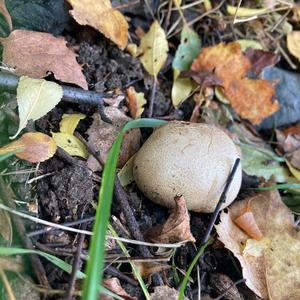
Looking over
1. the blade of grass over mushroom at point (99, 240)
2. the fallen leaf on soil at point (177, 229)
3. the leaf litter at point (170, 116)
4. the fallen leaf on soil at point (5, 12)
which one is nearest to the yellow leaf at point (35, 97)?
the leaf litter at point (170, 116)

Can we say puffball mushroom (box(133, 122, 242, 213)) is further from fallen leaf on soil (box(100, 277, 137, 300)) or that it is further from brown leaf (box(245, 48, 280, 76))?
brown leaf (box(245, 48, 280, 76))

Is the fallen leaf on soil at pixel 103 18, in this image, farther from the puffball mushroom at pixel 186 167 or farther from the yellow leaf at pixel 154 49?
the puffball mushroom at pixel 186 167

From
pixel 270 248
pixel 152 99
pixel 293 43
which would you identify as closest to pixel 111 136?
pixel 152 99

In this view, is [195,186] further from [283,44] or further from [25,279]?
[283,44]

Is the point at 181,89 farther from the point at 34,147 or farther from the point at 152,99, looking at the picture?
the point at 34,147

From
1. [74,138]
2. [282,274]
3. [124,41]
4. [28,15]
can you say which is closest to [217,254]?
[282,274]

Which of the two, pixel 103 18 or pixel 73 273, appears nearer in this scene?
pixel 73 273
